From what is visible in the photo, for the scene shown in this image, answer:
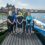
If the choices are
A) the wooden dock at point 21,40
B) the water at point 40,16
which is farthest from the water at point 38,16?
the wooden dock at point 21,40

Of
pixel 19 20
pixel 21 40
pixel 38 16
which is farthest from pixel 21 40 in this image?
pixel 38 16

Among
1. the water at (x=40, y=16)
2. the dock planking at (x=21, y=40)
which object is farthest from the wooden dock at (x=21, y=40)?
the water at (x=40, y=16)

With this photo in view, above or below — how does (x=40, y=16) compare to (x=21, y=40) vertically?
above

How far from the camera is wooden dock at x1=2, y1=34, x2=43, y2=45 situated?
2.24m

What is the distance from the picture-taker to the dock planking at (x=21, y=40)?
7.36 feet

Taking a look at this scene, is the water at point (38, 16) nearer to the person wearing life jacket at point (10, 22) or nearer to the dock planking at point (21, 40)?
the person wearing life jacket at point (10, 22)

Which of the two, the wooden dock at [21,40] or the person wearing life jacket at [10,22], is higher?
the person wearing life jacket at [10,22]

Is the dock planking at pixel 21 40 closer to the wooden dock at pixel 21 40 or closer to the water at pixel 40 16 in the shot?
Result: the wooden dock at pixel 21 40

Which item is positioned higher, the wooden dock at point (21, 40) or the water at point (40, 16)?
the water at point (40, 16)

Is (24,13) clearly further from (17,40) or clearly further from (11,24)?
(17,40)

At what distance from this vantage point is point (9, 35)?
2.30m

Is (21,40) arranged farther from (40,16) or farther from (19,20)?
(40,16)

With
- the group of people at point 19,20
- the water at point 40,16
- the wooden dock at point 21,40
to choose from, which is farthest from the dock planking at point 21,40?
the water at point 40,16

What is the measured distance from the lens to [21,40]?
2275mm
